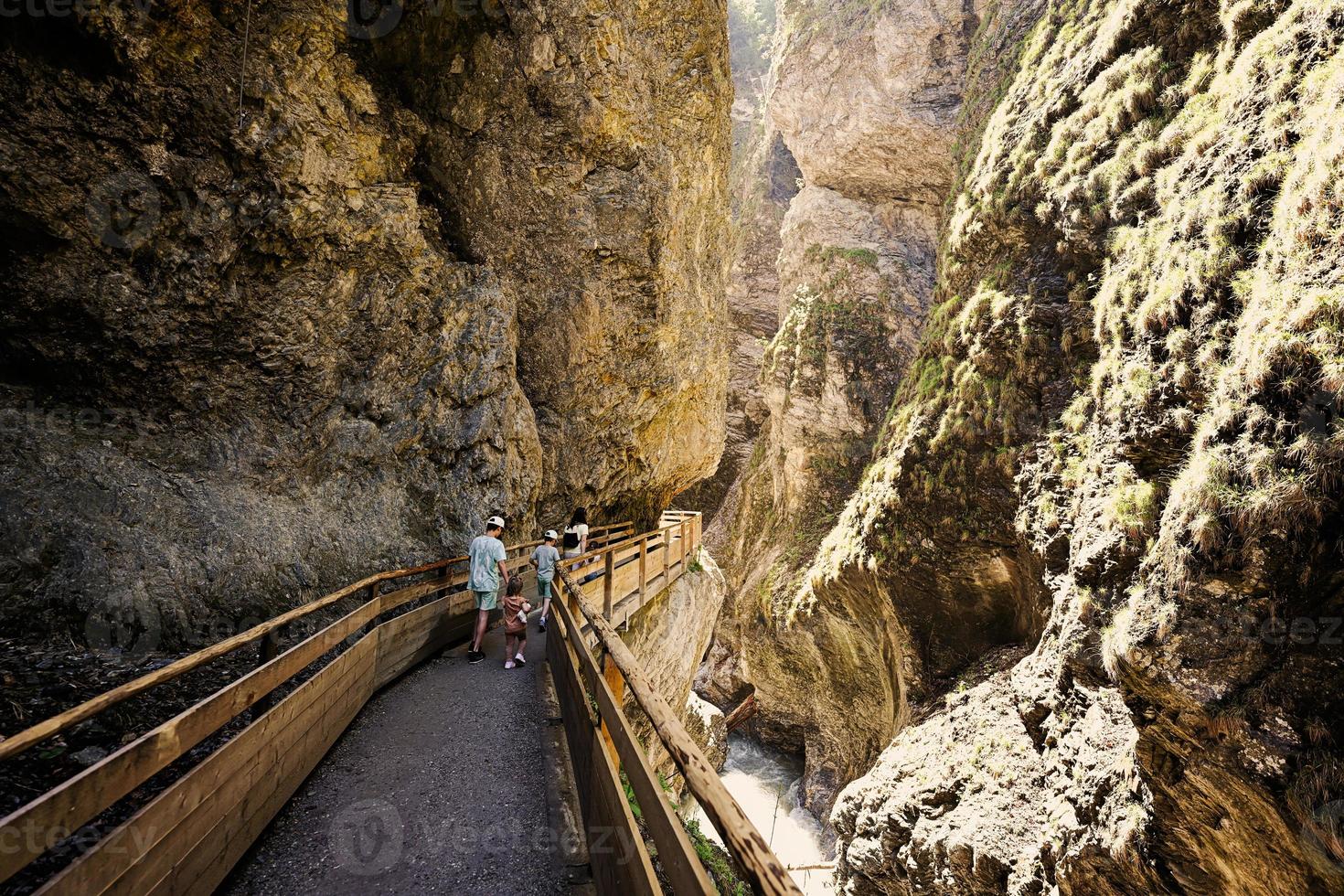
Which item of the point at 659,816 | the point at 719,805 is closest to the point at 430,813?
the point at 659,816

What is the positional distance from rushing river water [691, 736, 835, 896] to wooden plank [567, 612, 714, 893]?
63.1ft

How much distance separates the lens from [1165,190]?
1165 centimetres

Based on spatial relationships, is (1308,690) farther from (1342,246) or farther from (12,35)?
(12,35)

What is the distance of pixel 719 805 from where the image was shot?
2.03 metres

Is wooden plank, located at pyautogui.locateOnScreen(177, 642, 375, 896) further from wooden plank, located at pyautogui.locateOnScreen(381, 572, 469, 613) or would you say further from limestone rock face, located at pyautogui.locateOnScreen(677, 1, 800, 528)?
limestone rock face, located at pyautogui.locateOnScreen(677, 1, 800, 528)

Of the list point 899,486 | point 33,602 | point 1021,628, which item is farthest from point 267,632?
point 899,486

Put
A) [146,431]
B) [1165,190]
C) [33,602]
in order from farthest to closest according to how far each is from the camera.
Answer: [1165,190] < [146,431] < [33,602]

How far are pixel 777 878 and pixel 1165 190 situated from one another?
1531cm

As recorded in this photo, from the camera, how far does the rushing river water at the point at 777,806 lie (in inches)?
901

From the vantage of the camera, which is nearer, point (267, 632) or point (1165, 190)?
point (267, 632)

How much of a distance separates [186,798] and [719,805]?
2.63m

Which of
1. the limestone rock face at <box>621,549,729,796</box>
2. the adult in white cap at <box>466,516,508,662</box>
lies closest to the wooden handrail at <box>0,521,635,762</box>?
the adult in white cap at <box>466,516,508,662</box>

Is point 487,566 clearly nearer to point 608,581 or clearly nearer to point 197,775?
point 608,581

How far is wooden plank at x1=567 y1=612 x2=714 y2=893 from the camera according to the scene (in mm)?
2011
